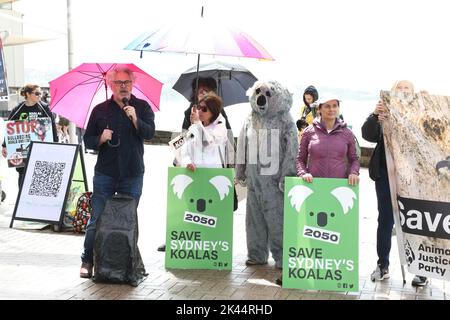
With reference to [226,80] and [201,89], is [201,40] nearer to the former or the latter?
[201,89]

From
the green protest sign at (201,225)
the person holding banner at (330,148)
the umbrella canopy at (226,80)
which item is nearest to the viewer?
the person holding banner at (330,148)

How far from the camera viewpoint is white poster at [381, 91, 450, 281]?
5957 mm

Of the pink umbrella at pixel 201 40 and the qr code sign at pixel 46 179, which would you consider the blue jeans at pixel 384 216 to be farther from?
the qr code sign at pixel 46 179

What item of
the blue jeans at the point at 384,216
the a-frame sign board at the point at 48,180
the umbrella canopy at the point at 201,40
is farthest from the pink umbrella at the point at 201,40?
the a-frame sign board at the point at 48,180

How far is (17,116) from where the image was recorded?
31.7 ft

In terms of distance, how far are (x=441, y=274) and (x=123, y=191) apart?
8.93 feet

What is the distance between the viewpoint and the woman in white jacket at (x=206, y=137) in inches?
273

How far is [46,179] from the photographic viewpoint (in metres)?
8.95

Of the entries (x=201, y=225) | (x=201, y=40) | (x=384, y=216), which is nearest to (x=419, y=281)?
(x=384, y=216)

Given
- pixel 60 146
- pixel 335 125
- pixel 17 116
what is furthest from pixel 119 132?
pixel 17 116

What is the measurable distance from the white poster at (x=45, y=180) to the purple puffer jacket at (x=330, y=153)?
355 cm

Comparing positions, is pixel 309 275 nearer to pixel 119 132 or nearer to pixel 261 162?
pixel 261 162

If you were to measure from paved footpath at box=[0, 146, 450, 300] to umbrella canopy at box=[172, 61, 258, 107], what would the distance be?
5.30 ft

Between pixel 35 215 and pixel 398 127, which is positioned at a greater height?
pixel 398 127
